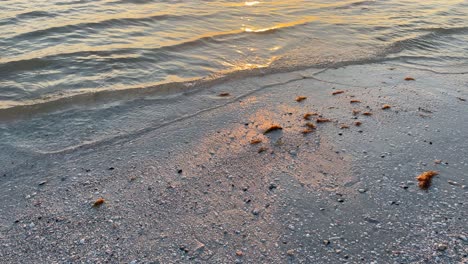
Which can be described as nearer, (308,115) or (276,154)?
(276,154)

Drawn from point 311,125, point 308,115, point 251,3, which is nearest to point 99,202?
point 311,125

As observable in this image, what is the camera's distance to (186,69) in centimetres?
849

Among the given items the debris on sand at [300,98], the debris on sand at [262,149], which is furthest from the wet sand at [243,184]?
the debris on sand at [300,98]

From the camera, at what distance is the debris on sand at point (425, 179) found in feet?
15.4

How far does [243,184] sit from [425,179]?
200cm

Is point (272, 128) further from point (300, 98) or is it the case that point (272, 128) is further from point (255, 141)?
point (300, 98)

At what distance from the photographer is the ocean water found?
8023 millimetres

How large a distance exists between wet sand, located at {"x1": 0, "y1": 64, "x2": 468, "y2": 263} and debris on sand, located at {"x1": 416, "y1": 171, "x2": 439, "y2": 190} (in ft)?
0.21

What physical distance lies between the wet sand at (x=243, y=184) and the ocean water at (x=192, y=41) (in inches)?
55.9

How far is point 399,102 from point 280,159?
273 centimetres

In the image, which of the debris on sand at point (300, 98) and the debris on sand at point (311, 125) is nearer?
the debris on sand at point (311, 125)

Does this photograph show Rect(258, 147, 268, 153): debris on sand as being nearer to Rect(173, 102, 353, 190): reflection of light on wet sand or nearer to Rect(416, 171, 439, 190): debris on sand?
Rect(173, 102, 353, 190): reflection of light on wet sand

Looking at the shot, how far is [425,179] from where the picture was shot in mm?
4809

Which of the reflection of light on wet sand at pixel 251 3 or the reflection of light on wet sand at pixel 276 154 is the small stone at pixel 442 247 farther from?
the reflection of light on wet sand at pixel 251 3
